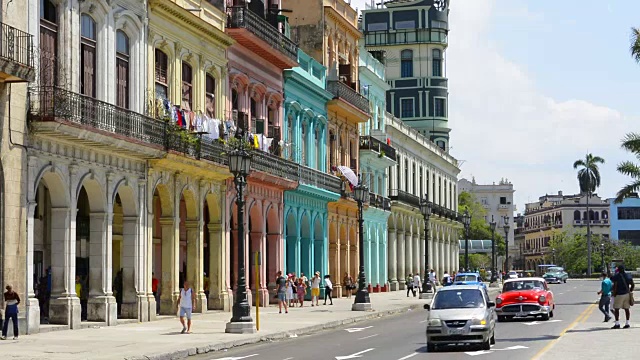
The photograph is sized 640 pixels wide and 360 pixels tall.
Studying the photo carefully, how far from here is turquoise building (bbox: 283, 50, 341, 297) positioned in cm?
5406

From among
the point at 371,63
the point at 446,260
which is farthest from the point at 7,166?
the point at 446,260

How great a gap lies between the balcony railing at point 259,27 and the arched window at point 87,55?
35.6 feet

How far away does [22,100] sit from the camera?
29984mm

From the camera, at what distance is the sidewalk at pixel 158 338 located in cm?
2466

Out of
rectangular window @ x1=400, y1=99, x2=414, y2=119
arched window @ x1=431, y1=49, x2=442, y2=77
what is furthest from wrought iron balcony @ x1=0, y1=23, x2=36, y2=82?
arched window @ x1=431, y1=49, x2=442, y2=77

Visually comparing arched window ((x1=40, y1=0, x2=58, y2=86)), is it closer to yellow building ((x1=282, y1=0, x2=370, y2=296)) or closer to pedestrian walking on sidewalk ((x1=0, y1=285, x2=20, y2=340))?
pedestrian walking on sidewalk ((x1=0, y1=285, x2=20, y2=340))

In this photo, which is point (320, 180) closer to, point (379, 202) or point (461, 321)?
point (379, 202)

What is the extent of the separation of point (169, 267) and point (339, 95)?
2296 centimetres

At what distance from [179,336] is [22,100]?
275 inches

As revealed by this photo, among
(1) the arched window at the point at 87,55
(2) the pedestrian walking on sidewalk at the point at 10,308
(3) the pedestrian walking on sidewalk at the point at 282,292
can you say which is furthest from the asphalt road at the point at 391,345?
(1) the arched window at the point at 87,55

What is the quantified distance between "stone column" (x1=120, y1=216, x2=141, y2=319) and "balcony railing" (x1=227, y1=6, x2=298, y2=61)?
10802mm

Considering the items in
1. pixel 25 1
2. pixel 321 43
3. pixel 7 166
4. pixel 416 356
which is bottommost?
pixel 416 356

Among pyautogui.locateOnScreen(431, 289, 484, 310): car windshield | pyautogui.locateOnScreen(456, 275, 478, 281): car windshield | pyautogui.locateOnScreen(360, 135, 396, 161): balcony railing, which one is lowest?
pyautogui.locateOnScreen(431, 289, 484, 310): car windshield

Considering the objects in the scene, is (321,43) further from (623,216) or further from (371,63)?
(623,216)
